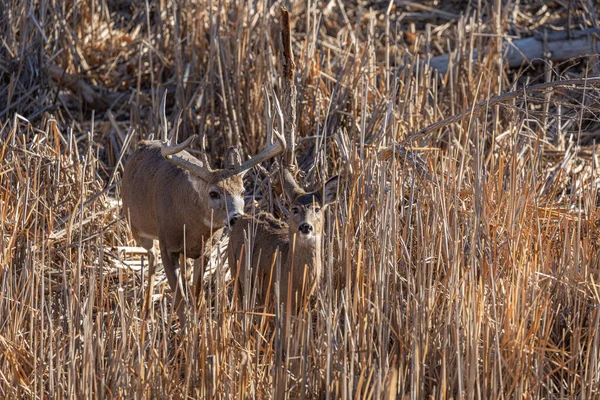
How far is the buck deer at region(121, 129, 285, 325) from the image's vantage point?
22.4 ft

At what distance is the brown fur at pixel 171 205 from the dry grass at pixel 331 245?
0.95 ft

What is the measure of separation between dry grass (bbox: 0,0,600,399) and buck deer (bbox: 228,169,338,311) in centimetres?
12

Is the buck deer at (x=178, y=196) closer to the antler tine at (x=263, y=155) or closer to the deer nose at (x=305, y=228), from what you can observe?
the antler tine at (x=263, y=155)

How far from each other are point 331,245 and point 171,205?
7.33 feet

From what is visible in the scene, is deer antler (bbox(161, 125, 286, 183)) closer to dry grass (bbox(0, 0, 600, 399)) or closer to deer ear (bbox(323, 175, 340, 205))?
dry grass (bbox(0, 0, 600, 399))

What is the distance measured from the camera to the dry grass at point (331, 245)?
4.59m

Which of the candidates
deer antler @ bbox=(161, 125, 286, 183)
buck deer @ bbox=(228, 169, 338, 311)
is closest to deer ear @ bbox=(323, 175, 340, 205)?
buck deer @ bbox=(228, 169, 338, 311)

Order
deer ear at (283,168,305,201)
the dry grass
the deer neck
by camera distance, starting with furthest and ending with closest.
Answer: deer ear at (283,168,305,201) < the deer neck < the dry grass

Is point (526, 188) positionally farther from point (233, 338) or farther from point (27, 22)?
point (27, 22)

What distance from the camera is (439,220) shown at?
5723mm

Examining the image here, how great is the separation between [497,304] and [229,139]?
178 inches

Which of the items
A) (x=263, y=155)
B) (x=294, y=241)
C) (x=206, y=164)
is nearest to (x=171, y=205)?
(x=206, y=164)

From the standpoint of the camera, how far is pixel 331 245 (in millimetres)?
5391

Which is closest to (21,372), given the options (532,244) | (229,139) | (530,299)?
(530,299)
